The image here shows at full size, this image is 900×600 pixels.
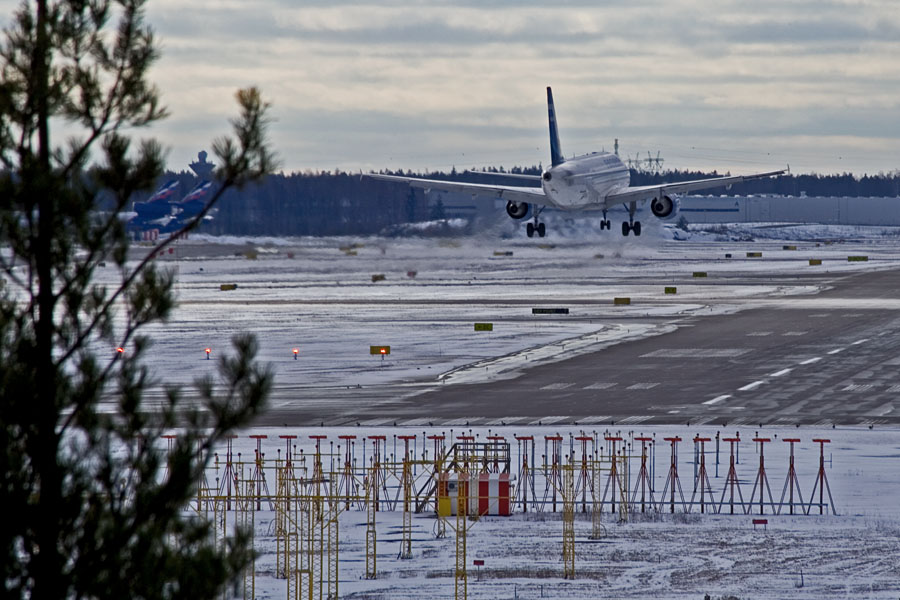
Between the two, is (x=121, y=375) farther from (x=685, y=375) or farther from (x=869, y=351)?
(x=869, y=351)


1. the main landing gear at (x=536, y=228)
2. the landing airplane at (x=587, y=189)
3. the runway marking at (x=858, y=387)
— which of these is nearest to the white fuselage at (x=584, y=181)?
the landing airplane at (x=587, y=189)

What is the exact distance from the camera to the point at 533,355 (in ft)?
245

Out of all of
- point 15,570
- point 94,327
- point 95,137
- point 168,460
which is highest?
point 95,137

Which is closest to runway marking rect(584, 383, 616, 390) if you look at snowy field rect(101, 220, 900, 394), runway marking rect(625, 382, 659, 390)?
runway marking rect(625, 382, 659, 390)

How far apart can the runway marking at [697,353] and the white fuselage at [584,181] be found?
85.2ft

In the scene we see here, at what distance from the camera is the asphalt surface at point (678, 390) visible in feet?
177

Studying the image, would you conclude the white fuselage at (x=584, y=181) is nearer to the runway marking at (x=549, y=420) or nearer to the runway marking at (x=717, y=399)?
the runway marking at (x=717, y=399)

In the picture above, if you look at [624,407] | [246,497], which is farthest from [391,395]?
[246,497]

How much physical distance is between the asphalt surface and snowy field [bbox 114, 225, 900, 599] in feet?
8.78

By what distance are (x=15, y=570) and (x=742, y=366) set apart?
5826cm

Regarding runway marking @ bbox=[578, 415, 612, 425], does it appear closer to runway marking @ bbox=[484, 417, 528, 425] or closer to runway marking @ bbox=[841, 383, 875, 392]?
runway marking @ bbox=[484, 417, 528, 425]

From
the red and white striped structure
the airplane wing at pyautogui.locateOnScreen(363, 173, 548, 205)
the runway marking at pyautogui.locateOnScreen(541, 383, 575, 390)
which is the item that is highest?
the airplane wing at pyautogui.locateOnScreen(363, 173, 548, 205)

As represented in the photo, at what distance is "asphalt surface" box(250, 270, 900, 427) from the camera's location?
54000 millimetres

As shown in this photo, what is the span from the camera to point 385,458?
4388cm
